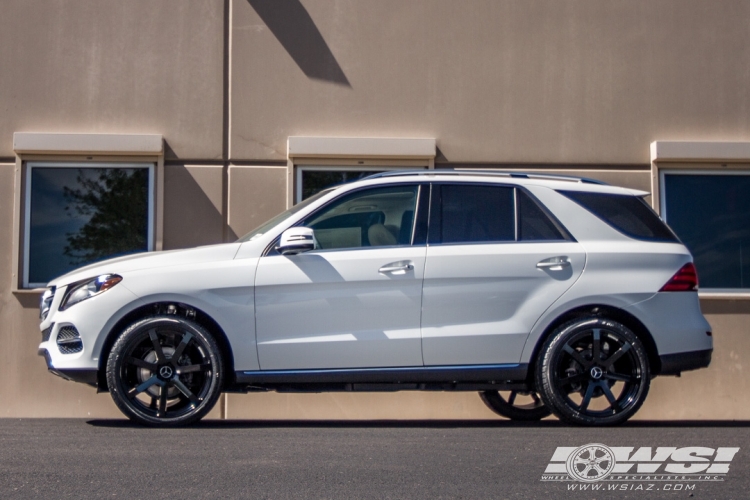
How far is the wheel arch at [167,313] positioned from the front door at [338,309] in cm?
24

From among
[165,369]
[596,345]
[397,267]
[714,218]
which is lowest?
[165,369]

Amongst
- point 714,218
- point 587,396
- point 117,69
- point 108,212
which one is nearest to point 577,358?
point 587,396

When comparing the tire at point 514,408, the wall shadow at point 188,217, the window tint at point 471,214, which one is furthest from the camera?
the wall shadow at point 188,217

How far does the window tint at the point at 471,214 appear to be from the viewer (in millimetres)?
7199

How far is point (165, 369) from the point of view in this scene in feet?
22.4

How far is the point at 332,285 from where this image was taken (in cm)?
694

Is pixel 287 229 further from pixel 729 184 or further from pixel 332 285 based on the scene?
pixel 729 184

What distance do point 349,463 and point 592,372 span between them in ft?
7.60

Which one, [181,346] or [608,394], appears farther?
[608,394]

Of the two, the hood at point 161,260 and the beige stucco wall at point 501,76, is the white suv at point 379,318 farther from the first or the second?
the beige stucco wall at point 501,76

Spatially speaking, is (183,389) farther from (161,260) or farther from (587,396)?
(587,396)

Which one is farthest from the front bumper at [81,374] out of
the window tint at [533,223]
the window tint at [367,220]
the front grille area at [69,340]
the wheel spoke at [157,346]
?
the window tint at [533,223]

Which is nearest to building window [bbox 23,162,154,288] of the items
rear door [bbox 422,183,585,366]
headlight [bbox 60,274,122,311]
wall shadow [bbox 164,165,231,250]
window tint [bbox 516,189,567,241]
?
wall shadow [bbox 164,165,231,250]

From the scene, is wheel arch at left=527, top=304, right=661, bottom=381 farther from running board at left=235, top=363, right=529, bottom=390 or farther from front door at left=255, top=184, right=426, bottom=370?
front door at left=255, top=184, right=426, bottom=370
